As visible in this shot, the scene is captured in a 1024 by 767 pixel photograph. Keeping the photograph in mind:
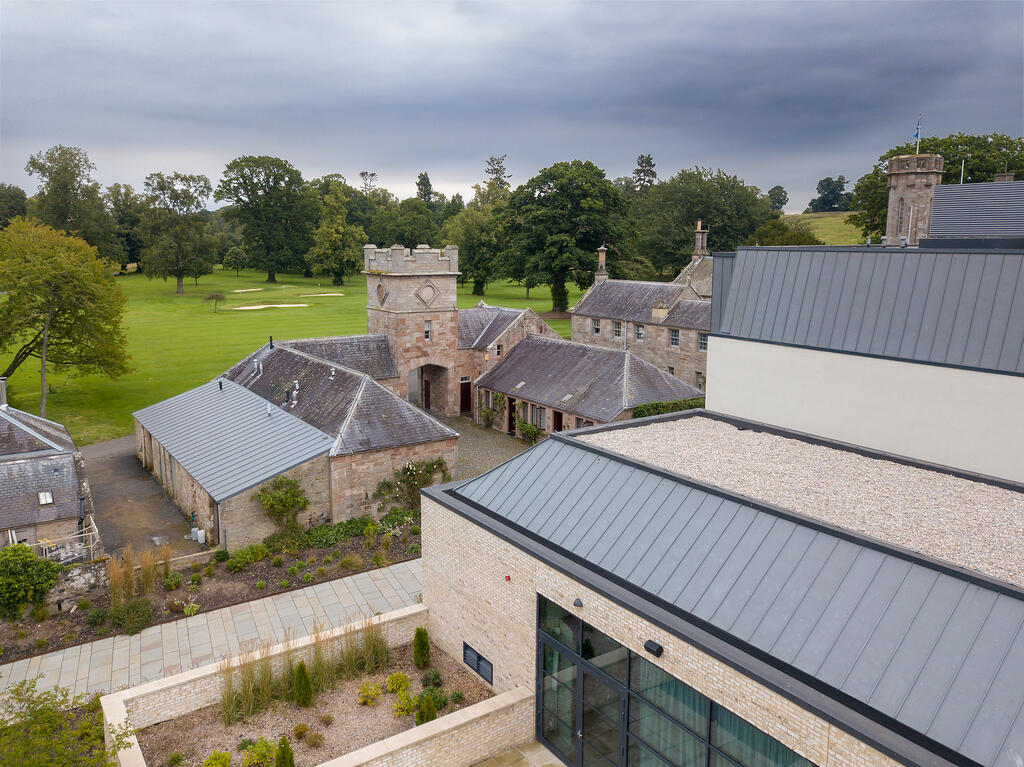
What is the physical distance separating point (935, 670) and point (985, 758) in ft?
3.36

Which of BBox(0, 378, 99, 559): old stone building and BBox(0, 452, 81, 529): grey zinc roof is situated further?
BBox(0, 452, 81, 529): grey zinc roof

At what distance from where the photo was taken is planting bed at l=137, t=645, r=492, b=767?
Answer: 42.3ft

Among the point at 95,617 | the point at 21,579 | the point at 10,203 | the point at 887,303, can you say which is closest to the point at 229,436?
the point at 95,617

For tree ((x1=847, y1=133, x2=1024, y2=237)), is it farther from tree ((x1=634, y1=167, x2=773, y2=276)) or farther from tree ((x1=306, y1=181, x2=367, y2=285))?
tree ((x1=306, y1=181, x2=367, y2=285))

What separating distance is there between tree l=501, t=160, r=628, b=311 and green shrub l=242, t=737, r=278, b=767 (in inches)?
2108

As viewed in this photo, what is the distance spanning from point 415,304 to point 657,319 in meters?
18.1

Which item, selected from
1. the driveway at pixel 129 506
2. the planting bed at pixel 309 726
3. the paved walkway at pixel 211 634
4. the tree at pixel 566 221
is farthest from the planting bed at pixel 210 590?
the tree at pixel 566 221

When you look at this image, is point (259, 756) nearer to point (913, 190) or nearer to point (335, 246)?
point (913, 190)

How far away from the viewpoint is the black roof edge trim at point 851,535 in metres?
8.49

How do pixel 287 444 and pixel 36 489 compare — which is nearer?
pixel 36 489

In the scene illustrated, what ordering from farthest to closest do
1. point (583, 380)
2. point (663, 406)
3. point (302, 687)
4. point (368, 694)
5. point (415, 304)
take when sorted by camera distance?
1. point (415, 304)
2. point (583, 380)
3. point (663, 406)
4. point (368, 694)
5. point (302, 687)

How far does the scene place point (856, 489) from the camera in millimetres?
12289

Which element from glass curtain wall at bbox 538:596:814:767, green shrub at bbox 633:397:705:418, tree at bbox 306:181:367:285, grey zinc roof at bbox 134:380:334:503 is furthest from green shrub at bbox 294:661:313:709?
tree at bbox 306:181:367:285

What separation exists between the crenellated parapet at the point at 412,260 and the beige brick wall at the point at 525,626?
20220mm
